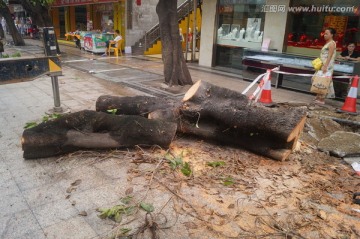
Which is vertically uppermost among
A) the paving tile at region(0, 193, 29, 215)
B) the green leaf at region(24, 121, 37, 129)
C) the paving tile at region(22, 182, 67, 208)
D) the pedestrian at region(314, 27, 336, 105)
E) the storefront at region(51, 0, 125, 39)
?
the storefront at region(51, 0, 125, 39)

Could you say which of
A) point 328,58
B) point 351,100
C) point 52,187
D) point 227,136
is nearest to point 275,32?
point 328,58

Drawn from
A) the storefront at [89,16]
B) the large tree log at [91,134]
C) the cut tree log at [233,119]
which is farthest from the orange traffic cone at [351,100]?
the storefront at [89,16]

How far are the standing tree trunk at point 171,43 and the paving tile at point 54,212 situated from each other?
5748 millimetres

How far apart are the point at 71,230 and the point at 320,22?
941cm

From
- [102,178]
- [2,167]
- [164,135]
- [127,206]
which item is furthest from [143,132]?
[2,167]

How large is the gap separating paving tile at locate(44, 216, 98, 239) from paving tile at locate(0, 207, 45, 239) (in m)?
0.09

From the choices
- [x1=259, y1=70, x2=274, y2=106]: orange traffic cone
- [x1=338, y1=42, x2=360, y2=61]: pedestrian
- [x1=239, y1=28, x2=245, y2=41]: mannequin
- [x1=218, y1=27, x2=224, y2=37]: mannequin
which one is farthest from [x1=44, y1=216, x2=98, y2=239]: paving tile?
[x1=218, y1=27, x2=224, y2=37]: mannequin

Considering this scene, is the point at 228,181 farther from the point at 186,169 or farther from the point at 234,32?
the point at 234,32

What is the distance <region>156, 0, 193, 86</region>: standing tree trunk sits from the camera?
8180 millimetres

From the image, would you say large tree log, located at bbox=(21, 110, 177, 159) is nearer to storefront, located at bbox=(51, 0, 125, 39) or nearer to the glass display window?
the glass display window

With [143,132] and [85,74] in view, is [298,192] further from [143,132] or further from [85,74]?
[85,74]

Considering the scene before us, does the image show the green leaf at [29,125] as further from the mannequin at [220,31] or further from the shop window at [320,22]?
the mannequin at [220,31]

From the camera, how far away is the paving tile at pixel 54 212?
2.90 meters

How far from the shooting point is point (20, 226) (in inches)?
111
